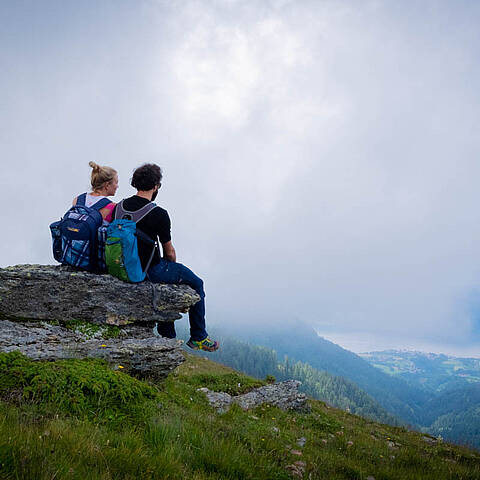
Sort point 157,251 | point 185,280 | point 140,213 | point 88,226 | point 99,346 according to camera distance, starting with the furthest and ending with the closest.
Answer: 1. point 185,280
2. point 157,251
3. point 140,213
4. point 88,226
5. point 99,346

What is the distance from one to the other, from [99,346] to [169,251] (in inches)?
109

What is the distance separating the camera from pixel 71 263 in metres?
7.44

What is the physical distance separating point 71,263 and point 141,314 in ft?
7.32

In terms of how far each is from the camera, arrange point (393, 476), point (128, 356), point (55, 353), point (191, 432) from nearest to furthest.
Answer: point (191, 432)
point (393, 476)
point (55, 353)
point (128, 356)

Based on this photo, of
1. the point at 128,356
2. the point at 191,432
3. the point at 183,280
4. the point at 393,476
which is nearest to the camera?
the point at 191,432

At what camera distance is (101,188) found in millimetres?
7527

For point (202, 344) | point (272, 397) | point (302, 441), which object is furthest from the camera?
point (272, 397)

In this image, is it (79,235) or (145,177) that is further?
(145,177)

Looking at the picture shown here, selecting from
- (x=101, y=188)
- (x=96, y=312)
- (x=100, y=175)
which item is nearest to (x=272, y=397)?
(x=96, y=312)

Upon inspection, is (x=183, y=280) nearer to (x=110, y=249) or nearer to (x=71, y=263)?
(x=110, y=249)

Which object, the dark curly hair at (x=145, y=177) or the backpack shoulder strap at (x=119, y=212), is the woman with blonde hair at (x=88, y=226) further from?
the dark curly hair at (x=145, y=177)

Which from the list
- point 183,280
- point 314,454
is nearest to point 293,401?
point 314,454

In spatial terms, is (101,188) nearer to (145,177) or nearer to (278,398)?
(145,177)

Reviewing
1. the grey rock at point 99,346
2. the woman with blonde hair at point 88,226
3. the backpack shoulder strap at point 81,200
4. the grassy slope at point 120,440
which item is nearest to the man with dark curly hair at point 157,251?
the woman with blonde hair at point 88,226
